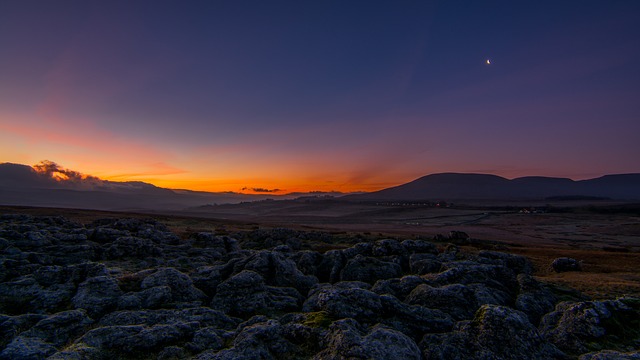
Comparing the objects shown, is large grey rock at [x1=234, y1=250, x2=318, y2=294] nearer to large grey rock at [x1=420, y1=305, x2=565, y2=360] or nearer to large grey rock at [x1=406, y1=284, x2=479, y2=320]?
large grey rock at [x1=406, y1=284, x2=479, y2=320]

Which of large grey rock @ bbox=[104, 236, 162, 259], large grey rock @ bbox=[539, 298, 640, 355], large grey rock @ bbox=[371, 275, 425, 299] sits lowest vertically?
large grey rock @ bbox=[539, 298, 640, 355]

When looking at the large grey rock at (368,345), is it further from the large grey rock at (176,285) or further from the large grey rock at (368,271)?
the large grey rock at (368,271)

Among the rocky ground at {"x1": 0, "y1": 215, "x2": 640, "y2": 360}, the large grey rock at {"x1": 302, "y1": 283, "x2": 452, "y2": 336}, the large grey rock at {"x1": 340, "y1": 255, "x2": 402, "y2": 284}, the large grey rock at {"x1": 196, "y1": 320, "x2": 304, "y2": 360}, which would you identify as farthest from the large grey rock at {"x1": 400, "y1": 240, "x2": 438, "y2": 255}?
the large grey rock at {"x1": 196, "y1": 320, "x2": 304, "y2": 360}

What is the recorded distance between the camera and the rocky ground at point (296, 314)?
1221cm

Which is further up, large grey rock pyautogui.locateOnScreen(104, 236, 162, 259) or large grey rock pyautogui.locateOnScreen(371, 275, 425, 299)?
large grey rock pyautogui.locateOnScreen(104, 236, 162, 259)

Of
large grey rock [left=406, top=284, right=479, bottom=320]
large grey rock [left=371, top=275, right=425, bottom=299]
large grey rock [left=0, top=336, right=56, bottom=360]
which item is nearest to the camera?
large grey rock [left=0, top=336, right=56, bottom=360]

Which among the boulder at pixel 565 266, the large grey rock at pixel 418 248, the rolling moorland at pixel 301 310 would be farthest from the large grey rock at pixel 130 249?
the boulder at pixel 565 266

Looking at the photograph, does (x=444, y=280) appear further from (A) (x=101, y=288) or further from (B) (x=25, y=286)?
(B) (x=25, y=286)

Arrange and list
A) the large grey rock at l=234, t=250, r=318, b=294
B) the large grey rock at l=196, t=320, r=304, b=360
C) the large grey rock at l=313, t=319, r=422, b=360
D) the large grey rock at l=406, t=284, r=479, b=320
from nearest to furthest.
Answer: the large grey rock at l=313, t=319, r=422, b=360, the large grey rock at l=196, t=320, r=304, b=360, the large grey rock at l=406, t=284, r=479, b=320, the large grey rock at l=234, t=250, r=318, b=294

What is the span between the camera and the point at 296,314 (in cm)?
1590

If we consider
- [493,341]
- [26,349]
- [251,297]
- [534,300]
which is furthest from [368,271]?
[26,349]

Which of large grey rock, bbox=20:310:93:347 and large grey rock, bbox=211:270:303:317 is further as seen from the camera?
large grey rock, bbox=211:270:303:317

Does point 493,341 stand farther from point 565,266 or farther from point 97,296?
point 565,266

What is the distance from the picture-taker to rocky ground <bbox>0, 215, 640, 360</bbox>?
481 inches
